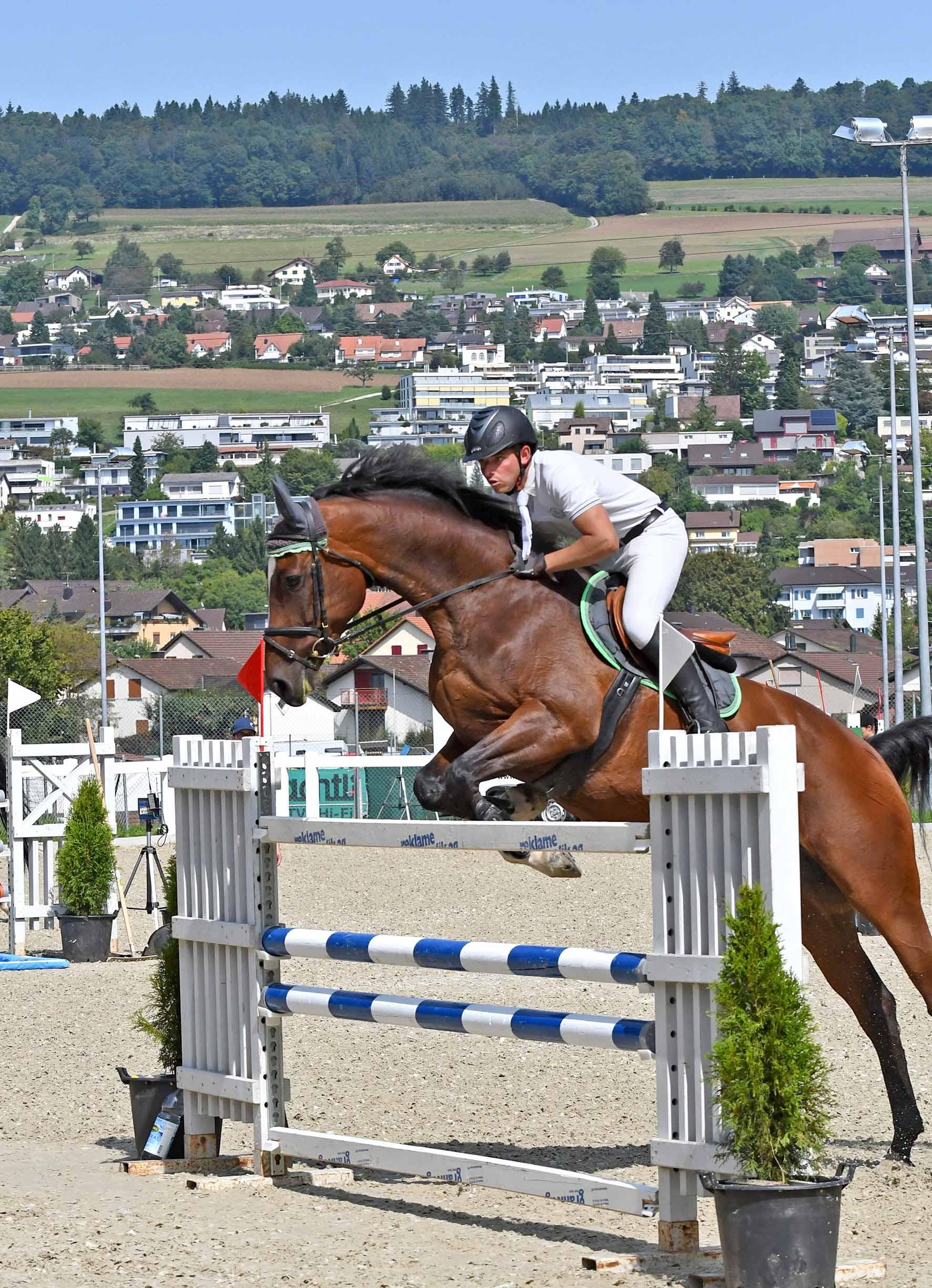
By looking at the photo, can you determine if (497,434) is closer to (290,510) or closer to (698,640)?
(290,510)

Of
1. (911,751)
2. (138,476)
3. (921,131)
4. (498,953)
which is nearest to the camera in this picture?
(498,953)

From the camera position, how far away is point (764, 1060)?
4.18m

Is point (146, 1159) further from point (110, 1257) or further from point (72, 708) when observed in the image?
point (72, 708)

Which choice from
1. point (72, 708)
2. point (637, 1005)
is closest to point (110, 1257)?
point (637, 1005)

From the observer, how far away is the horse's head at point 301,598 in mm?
5660

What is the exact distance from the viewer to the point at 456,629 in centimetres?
571

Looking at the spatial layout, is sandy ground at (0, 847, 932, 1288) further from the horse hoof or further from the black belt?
the black belt

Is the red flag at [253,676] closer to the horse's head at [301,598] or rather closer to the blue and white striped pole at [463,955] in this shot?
the horse's head at [301,598]

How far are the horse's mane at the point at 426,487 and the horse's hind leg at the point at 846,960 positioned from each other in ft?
4.82

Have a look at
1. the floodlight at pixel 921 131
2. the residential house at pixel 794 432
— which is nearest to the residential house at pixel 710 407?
the residential house at pixel 794 432

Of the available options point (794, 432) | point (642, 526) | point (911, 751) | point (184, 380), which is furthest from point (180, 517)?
point (642, 526)

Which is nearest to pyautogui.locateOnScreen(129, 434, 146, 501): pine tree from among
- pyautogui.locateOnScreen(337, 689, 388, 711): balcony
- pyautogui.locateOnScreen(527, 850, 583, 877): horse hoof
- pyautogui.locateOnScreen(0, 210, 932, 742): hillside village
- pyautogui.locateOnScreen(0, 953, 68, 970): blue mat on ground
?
pyautogui.locateOnScreen(0, 210, 932, 742): hillside village

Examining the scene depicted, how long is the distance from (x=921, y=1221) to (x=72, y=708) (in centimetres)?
2622

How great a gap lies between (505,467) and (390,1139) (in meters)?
2.24
